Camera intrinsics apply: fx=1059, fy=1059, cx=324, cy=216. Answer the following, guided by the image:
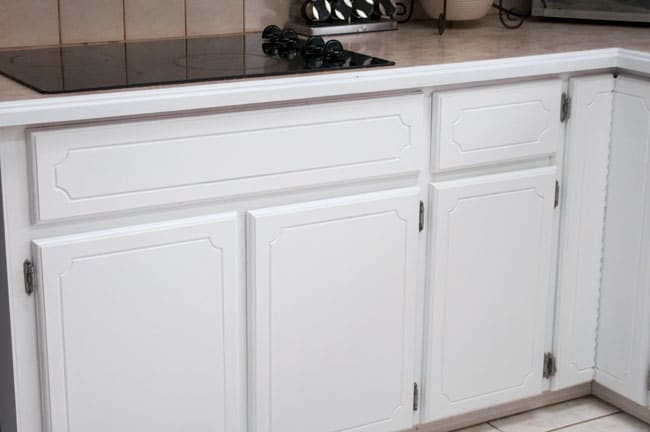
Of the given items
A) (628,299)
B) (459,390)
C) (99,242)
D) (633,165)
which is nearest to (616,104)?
(633,165)

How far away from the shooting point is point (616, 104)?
2361 mm

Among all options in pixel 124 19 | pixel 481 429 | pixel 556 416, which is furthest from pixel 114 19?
pixel 556 416

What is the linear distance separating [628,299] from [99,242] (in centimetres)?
125

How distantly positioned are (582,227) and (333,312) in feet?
2.17

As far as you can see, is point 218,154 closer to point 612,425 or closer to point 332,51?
point 332,51

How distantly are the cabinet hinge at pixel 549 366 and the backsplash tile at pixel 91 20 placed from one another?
1239 millimetres

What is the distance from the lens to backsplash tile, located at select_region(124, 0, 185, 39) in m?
2.44

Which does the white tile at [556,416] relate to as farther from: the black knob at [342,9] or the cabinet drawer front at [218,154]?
the black knob at [342,9]

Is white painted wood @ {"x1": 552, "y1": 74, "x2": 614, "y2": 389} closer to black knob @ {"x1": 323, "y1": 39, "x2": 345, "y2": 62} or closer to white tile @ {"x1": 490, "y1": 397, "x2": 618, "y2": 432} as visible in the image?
white tile @ {"x1": 490, "y1": 397, "x2": 618, "y2": 432}

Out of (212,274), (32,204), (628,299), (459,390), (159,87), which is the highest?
(159,87)

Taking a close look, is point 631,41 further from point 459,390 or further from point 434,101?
point 459,390

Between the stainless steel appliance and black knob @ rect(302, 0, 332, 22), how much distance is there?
637 mm

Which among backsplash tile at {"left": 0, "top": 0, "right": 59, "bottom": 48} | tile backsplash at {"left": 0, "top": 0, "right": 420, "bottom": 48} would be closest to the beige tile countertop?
tile backsplash at {"left": 0, "top": 0, "right": 420, "bottom": 48}

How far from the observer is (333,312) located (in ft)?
6.98
